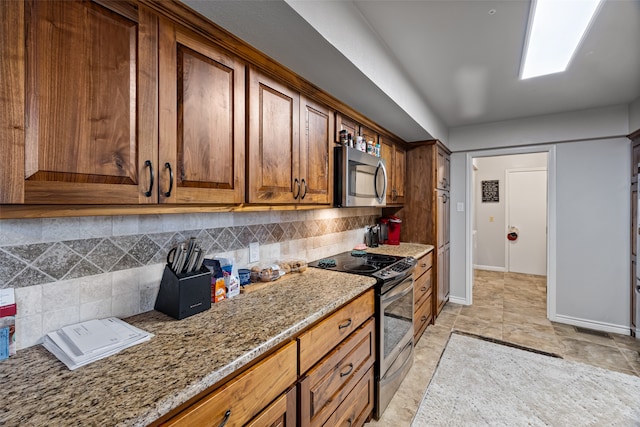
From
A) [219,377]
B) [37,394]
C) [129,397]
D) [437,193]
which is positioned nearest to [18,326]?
[37,394]

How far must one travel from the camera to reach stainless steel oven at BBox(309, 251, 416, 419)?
1913mm

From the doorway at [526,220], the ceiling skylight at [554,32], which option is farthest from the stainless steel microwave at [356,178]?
the doorway at [526,220]

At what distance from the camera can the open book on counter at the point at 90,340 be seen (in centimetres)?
90

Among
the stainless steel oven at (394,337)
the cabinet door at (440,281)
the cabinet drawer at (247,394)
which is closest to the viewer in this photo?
the cabinet drawer at (247,394)

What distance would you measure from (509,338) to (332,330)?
2.57 metres

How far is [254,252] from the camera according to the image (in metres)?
1.86

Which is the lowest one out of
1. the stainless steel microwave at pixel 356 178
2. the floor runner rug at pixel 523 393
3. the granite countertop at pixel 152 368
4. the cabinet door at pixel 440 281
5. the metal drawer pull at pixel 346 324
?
the floor runner rug at pixel 523 393

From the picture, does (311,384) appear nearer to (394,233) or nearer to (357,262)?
(357,262)

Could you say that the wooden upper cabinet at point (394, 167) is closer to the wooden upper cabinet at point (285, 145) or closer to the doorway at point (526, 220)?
the wooden upper cabinet at point (285, 145)

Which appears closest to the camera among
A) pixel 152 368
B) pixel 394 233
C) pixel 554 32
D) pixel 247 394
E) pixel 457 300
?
pixel 152 368

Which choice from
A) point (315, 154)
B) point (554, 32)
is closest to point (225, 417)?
point (315, 154)

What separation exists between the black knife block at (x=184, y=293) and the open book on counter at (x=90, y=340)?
0.16 meters

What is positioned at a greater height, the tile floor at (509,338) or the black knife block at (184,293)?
the black knife block at (184,293)

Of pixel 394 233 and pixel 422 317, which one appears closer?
pixel 422 317
